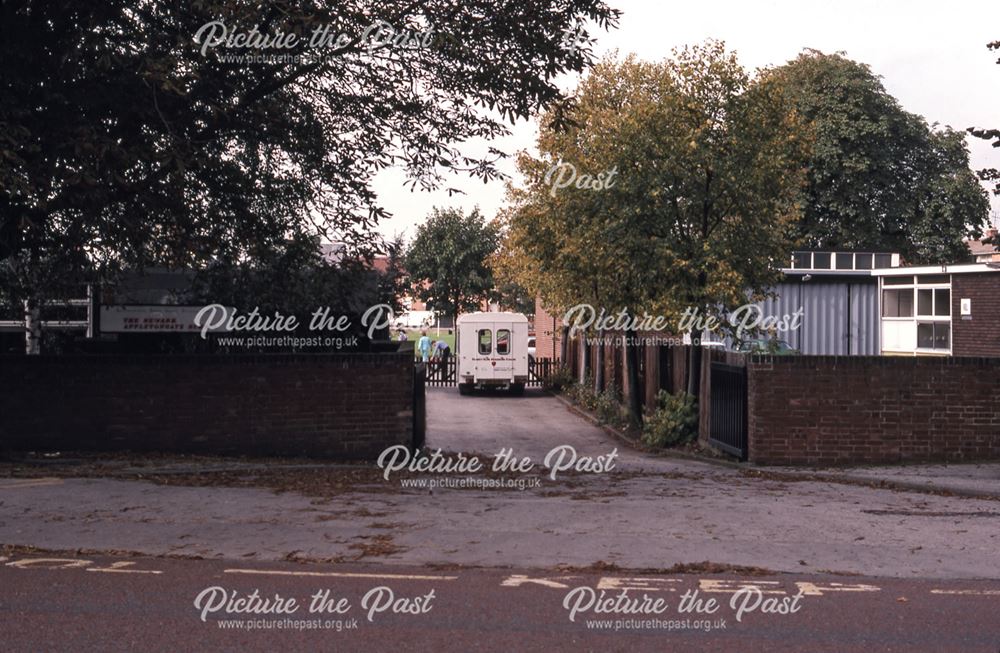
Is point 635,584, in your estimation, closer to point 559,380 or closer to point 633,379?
point 633,379

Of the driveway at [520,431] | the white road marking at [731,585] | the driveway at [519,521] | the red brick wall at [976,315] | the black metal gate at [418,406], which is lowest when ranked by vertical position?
the driveway at [520,431]

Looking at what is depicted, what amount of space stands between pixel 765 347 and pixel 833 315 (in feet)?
28.8

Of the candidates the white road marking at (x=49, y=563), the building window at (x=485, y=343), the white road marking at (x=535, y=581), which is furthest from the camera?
the building window at (x=485, y=343)

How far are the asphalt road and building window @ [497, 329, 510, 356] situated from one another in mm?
26738

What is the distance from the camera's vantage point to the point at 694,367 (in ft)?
64.0

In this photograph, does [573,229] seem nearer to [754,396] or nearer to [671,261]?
[671,261]

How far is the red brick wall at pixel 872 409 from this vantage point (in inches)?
618

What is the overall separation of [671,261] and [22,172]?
11.0 m

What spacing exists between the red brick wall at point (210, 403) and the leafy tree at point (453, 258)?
125 feet

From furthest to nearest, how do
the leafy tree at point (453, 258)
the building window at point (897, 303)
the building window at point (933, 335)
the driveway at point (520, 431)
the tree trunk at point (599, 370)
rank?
1. the leafy tree at point (453, 258)
2. the building window at point (897, 303)
3. the building window at point (933, 335)
4. the tree trunk at point (599, 370)
5. the driveway at point (520, 431)

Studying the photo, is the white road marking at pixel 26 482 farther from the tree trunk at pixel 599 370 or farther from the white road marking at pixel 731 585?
the tree trunk at pixel 599 370

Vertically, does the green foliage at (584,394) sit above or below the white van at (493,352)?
below

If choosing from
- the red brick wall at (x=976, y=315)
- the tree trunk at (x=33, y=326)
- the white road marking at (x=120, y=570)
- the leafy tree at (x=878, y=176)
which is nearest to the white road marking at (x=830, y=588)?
the white road marking at (x=120, y=570)

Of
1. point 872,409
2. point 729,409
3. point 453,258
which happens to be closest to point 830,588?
point 872,409
